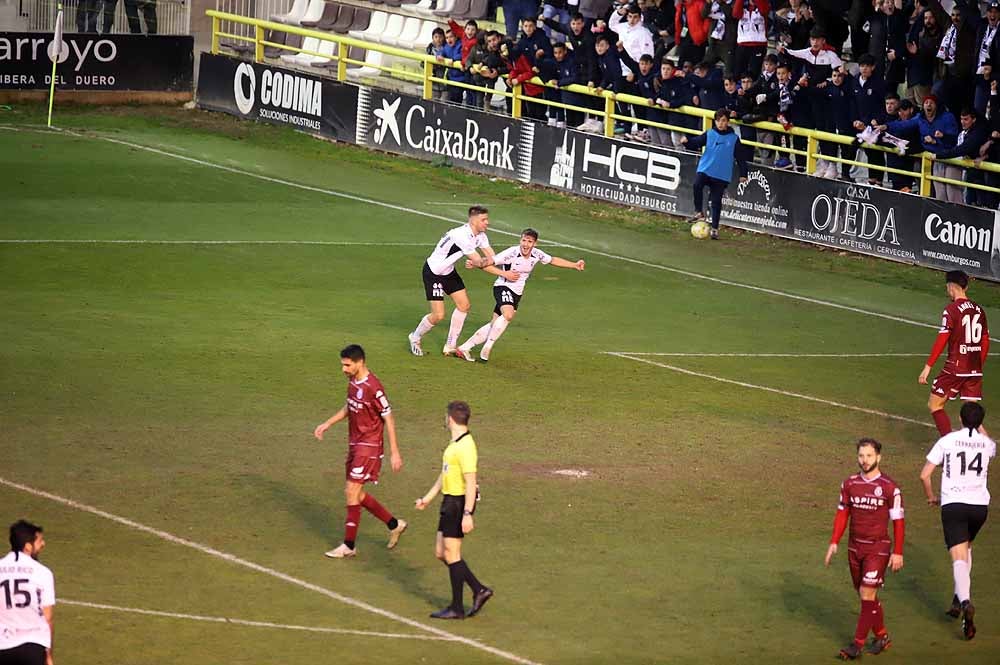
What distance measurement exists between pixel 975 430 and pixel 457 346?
9689mm

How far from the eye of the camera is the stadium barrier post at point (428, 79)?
36.8 m

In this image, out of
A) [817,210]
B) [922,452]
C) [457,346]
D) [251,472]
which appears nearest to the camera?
[251,472]

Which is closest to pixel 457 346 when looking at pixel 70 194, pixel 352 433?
pixel 352 433

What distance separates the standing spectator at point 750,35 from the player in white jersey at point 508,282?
1238 centimetres

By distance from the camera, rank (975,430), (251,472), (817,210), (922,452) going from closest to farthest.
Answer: (975,430)
(251,472)
(922,452)
(817,210)

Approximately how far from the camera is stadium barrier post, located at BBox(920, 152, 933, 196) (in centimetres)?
2816

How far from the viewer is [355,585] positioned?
13711 mm

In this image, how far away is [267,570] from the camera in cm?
1388

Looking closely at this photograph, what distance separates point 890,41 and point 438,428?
52.5 feet

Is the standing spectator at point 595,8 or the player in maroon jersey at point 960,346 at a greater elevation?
the standing spectator at point 595,8

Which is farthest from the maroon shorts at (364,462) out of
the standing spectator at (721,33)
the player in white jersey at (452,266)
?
the standing spectator at (721,33)

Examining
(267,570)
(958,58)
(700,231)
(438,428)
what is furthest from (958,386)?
(700,231)

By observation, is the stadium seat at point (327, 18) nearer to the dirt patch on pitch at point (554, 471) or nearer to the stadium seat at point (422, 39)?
the stadium seat at point (422, 39)

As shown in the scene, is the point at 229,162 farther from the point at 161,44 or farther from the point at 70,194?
the point at 161,44
